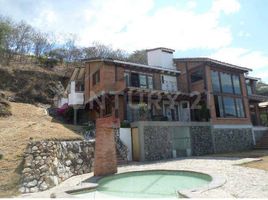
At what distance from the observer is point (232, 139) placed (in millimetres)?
23906

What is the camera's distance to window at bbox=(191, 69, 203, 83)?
81.3 ft

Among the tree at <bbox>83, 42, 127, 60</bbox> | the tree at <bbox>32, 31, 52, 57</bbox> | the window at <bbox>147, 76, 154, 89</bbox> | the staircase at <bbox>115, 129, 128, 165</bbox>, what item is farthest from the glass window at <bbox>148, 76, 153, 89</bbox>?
the tree at <bbox>32, 31, 52, 57</bbox>

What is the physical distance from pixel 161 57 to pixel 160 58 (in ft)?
0.55

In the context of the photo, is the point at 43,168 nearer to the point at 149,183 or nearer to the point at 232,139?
the point at 149,183

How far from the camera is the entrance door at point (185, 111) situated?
2557 centimetres

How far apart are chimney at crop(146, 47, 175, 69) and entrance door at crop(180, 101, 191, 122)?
4.53 m

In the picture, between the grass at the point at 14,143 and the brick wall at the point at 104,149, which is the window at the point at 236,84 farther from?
the grass at the point at 14,143

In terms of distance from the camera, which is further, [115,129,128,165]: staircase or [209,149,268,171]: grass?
[115,129,128,165]: staircase

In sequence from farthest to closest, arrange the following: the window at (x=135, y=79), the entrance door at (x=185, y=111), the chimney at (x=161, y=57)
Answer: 1. the chimney at (x=161, y=57)
2. the entrance door at (x=185, y=111)
3. the window at (x=135, y=79)

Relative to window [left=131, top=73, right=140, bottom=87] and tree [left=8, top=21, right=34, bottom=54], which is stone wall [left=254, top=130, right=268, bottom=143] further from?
tree [left=8, top=21, right=34, bottom=54]

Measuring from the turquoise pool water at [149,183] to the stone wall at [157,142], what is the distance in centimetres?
497

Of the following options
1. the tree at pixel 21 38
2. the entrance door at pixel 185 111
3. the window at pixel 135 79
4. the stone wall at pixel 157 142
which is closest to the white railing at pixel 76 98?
the window at pixel 135 79

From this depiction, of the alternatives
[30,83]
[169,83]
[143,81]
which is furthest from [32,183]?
[30,83]

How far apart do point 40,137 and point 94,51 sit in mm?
36397
